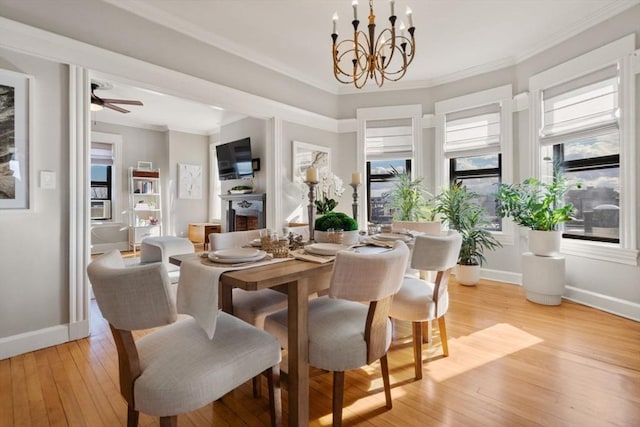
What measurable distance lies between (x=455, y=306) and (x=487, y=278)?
1.37 metres

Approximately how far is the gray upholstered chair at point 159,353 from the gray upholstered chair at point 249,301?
1.57ft

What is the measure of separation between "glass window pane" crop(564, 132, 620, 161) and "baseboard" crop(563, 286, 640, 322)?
1.41m

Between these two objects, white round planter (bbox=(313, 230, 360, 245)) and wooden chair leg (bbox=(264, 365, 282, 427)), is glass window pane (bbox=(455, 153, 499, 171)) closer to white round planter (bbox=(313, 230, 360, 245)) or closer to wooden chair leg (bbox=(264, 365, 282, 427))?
white round planter (bbox=(313, 230, 360, 245))

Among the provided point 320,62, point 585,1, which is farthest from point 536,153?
point 320,62

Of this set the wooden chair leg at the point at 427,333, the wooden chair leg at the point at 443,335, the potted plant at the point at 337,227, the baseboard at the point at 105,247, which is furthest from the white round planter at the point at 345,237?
the baseboard at the point at 105,247

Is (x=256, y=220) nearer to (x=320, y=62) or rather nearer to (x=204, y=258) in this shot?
(x=320, y=62)

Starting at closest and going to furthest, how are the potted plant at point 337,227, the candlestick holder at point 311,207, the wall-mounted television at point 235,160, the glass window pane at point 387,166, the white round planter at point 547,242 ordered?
the potted plant at point 337,227 < the candlestick holder at point 311,207 < the white round planter at point 547,242 < the glass window pane at point 387,166 < the wall-mounted television at point 235,160

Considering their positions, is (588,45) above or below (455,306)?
above

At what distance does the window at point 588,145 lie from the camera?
2.98m

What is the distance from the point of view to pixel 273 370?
131 centimetres

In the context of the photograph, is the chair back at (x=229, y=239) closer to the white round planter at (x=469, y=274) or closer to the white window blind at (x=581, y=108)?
the white round planter at (x=469, y=274)

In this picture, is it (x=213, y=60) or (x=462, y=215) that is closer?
(x=213, y=60)

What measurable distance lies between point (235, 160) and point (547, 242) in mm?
4386

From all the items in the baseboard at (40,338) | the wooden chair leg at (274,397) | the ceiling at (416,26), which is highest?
the ceiling at (416,26)
